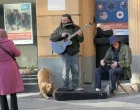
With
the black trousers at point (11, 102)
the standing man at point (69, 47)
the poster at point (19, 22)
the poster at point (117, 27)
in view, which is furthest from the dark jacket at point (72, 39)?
the black trousers at point (11, 102)

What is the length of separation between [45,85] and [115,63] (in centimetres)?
162

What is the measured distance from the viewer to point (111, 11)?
1022cm

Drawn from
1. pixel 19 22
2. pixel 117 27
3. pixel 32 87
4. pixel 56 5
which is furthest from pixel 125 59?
pixel 19 22

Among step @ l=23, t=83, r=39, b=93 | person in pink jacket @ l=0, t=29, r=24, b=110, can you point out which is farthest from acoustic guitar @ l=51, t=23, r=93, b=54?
person in pink jacket @ l=0, t=29, r=24, b=110

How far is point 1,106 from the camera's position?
24.2ft

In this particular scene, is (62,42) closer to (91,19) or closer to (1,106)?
(91,19)

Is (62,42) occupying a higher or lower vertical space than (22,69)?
higher

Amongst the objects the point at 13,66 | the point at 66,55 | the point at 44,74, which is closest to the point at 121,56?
the point at 66,55

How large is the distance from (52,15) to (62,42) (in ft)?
3.49

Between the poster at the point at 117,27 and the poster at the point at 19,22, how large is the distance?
1.82 m

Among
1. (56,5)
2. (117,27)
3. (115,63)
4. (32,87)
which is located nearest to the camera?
(115,63)

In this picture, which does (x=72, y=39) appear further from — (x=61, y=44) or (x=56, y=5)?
(x=56, y=5)

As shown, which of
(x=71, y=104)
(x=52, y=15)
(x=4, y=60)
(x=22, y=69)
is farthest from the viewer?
(x=22, y=69)

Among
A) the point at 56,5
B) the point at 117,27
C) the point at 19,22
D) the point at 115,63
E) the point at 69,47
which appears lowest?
the point at 115,63
